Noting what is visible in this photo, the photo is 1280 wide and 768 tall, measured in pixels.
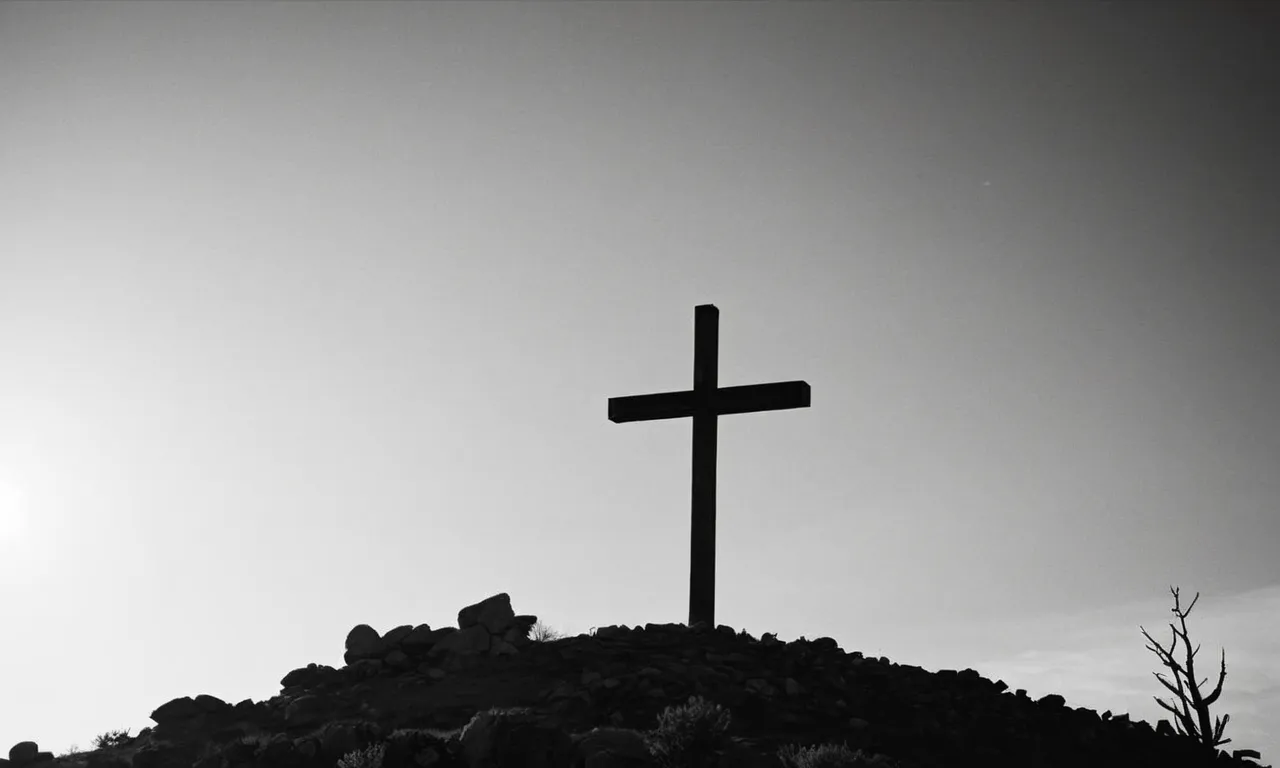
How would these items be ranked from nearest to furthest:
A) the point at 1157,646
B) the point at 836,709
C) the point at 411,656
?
the point at 836,709, the point at 411,656, the point at 1157,646

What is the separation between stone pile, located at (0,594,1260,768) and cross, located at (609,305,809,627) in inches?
33.4

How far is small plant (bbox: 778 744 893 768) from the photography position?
34.0 feet

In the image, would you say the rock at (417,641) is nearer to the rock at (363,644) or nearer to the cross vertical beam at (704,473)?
the rock at (363,644)

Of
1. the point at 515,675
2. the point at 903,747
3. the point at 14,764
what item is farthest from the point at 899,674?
the point at 14,764

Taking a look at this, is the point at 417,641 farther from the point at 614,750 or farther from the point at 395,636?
the point at 614,750

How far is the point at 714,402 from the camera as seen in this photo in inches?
660

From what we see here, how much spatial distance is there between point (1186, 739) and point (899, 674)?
139 inches

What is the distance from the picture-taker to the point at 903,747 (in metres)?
11.5

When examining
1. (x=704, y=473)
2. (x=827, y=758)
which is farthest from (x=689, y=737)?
(x=704, y=473)

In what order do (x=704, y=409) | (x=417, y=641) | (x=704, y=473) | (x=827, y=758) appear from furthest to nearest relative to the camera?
(x=704, y=409) < (x=704, y=473) < (x=417, y=641) < (x=827, y=758)

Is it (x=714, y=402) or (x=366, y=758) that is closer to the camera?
(x=366, y=758)

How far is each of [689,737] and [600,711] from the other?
1.82 m

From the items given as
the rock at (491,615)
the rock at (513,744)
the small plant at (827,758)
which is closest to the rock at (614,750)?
the rock at (513,744)

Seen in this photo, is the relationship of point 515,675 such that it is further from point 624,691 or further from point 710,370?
point 710,370
